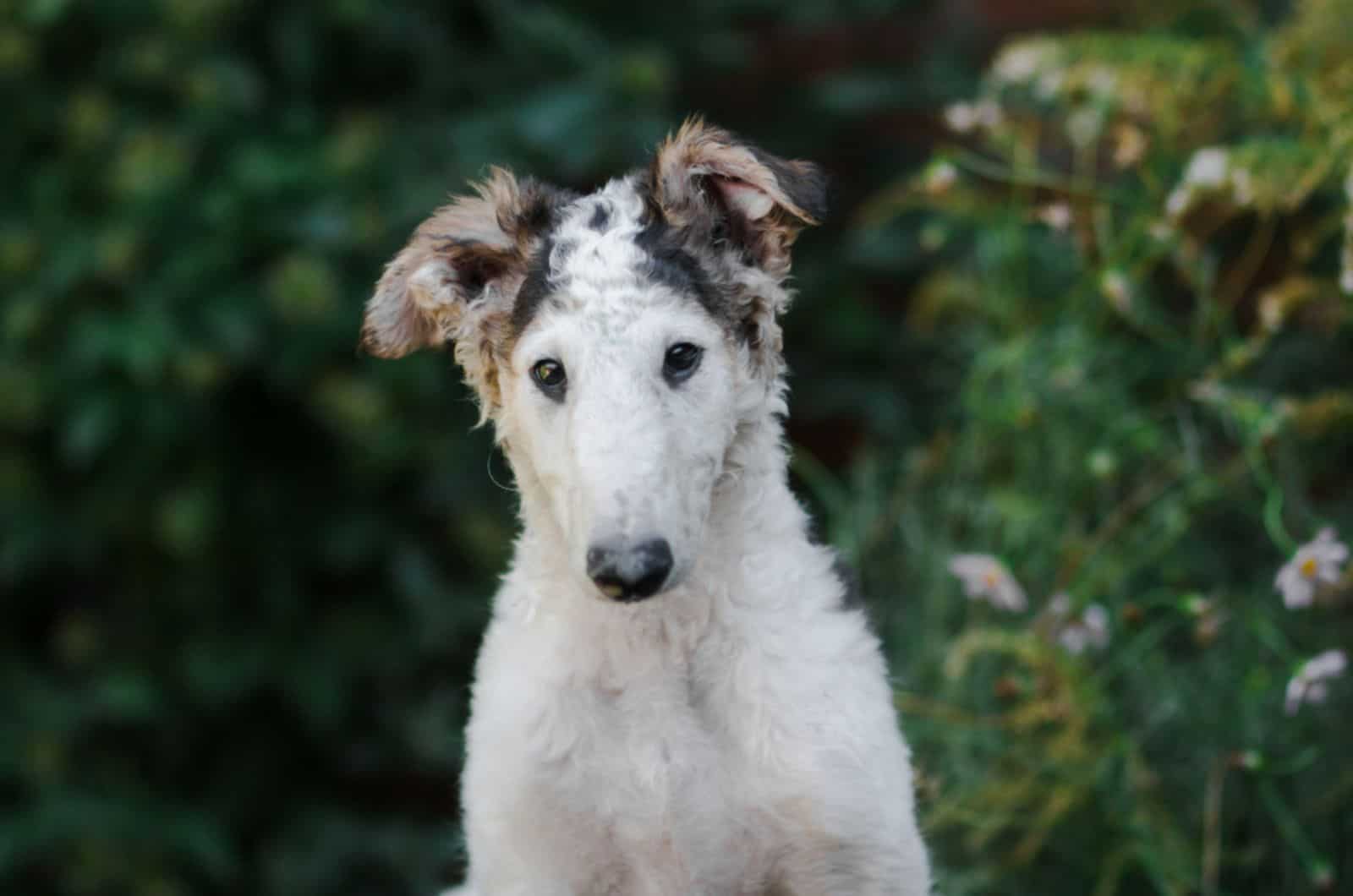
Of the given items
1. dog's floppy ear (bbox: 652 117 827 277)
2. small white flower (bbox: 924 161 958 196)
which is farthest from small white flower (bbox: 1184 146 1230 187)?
dog's floppy ear (bbox: 652 117 827 277)

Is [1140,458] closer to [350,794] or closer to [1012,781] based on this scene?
[1012,781]

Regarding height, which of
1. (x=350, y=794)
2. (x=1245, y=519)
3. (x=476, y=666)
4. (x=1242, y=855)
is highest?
(x=350, y=794)

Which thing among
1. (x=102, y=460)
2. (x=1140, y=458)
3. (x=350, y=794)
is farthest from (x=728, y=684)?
(x=350, y=794)

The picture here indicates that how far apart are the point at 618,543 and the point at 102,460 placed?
3.80m

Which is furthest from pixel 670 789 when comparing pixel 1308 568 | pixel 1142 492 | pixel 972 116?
pixel 972 116

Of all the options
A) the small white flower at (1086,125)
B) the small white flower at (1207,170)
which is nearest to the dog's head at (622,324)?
the small white flower at (1207,170)

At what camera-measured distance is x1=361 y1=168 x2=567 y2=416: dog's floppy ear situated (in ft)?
10.3

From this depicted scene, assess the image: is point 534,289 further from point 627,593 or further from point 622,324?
point 627,593

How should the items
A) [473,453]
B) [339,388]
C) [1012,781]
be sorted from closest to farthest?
1. [1012,781]
2. [339,388]
3. [473,453]

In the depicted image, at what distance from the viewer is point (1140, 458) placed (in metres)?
5.14

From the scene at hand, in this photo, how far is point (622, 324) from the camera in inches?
112

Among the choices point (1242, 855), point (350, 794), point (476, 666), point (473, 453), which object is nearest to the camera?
point (476, 666)

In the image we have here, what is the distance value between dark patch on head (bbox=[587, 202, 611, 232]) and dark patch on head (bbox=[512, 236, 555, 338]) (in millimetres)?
85

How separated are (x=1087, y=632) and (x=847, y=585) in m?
1.19
